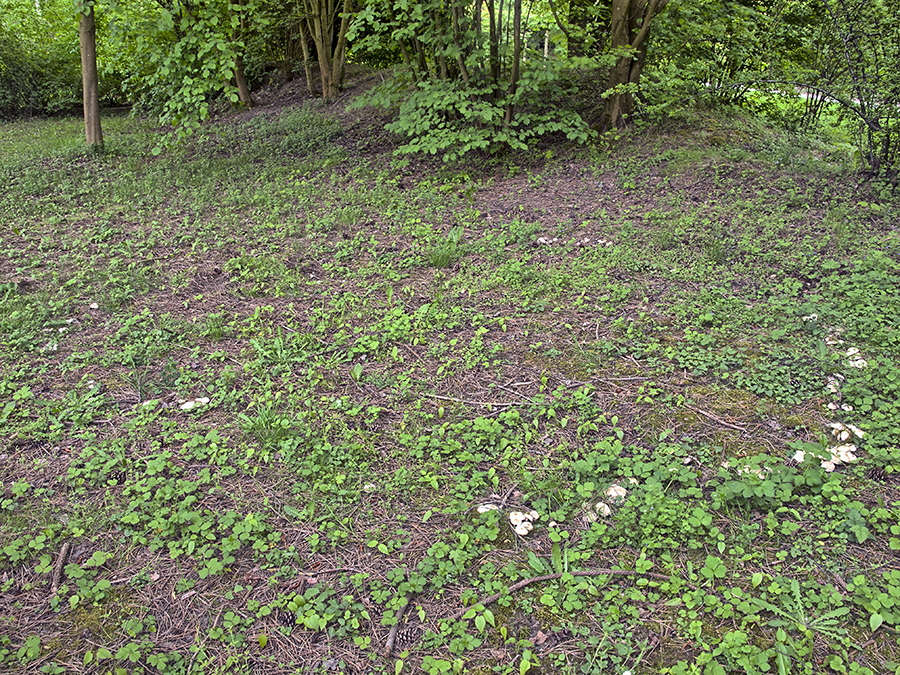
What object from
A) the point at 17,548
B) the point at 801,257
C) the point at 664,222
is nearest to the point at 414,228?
the point at 664,222

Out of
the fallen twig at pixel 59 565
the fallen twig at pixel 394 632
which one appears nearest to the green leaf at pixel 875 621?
the fallen twig at pixel 394 632

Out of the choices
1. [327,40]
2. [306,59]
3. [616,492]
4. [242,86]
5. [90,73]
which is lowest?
[616,492]

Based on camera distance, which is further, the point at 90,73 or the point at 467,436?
the point at 90,73

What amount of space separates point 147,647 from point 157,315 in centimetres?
257

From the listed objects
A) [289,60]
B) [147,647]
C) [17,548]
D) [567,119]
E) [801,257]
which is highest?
[289,60]

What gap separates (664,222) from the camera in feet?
16.3

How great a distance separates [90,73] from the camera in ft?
24.5

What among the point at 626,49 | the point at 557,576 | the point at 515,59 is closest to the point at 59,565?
→ the point at 557,576

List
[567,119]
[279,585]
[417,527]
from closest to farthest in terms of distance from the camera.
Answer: [279,585] < [417,527] < [567,119]

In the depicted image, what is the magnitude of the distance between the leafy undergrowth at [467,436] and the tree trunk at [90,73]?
10.3 ft

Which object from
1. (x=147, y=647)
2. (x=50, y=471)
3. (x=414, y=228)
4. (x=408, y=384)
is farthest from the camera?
(x=414, y=228)

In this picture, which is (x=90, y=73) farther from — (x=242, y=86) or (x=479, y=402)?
(x=479, y=402)

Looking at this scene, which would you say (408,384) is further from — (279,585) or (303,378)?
(279,585)

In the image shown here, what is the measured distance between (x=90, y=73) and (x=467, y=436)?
7.41 metres
